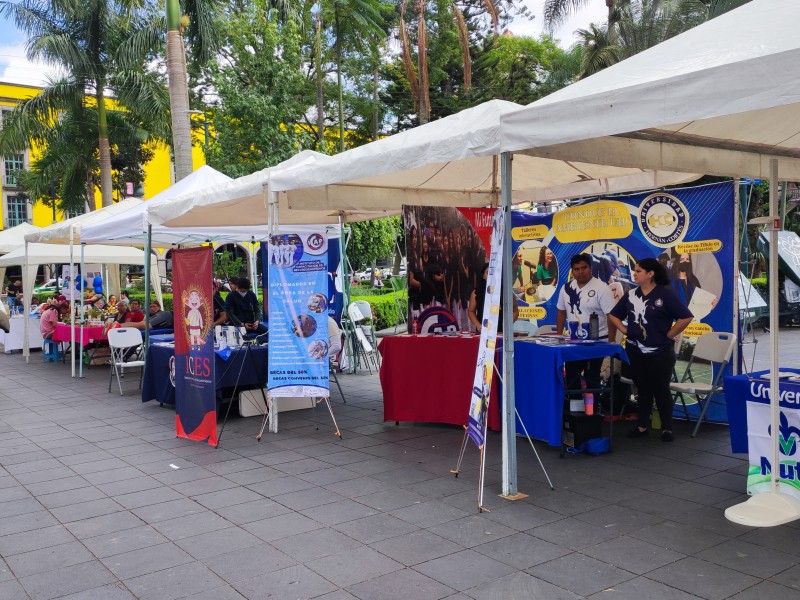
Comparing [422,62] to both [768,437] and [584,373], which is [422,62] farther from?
[768,437]

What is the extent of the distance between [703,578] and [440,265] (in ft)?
14.9

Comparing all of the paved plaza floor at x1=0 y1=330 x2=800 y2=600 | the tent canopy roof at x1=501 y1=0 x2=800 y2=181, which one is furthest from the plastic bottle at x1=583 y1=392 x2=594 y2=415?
the tent canopy roof at x1=501 y1=0 x2=800 y2=181

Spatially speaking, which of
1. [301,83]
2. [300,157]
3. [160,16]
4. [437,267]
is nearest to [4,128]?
[160,16]

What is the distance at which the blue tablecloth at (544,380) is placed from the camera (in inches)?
220

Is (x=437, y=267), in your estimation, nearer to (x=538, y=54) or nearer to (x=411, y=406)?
(x=411, y=406)

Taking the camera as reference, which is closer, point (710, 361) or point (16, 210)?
point (710, 361)

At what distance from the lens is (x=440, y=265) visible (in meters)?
7.49

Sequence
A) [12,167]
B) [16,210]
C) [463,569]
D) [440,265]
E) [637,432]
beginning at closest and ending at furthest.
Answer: [463,569], [637,432], [440,265], [12,167], [16,210]

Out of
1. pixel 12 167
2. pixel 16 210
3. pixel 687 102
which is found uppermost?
pixel 12 167

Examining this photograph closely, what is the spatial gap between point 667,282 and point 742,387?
1.45 metres

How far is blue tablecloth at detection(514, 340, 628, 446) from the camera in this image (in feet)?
18.3

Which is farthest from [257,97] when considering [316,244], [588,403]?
[588,403]

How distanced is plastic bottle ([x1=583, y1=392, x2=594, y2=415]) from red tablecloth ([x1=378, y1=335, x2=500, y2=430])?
967 millimetres

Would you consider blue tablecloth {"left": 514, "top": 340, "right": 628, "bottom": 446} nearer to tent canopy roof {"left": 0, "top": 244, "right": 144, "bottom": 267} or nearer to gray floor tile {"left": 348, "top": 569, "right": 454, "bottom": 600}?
gray floor tile {"left": 348, "top": 569, "right": 454, "bottom": 600}
